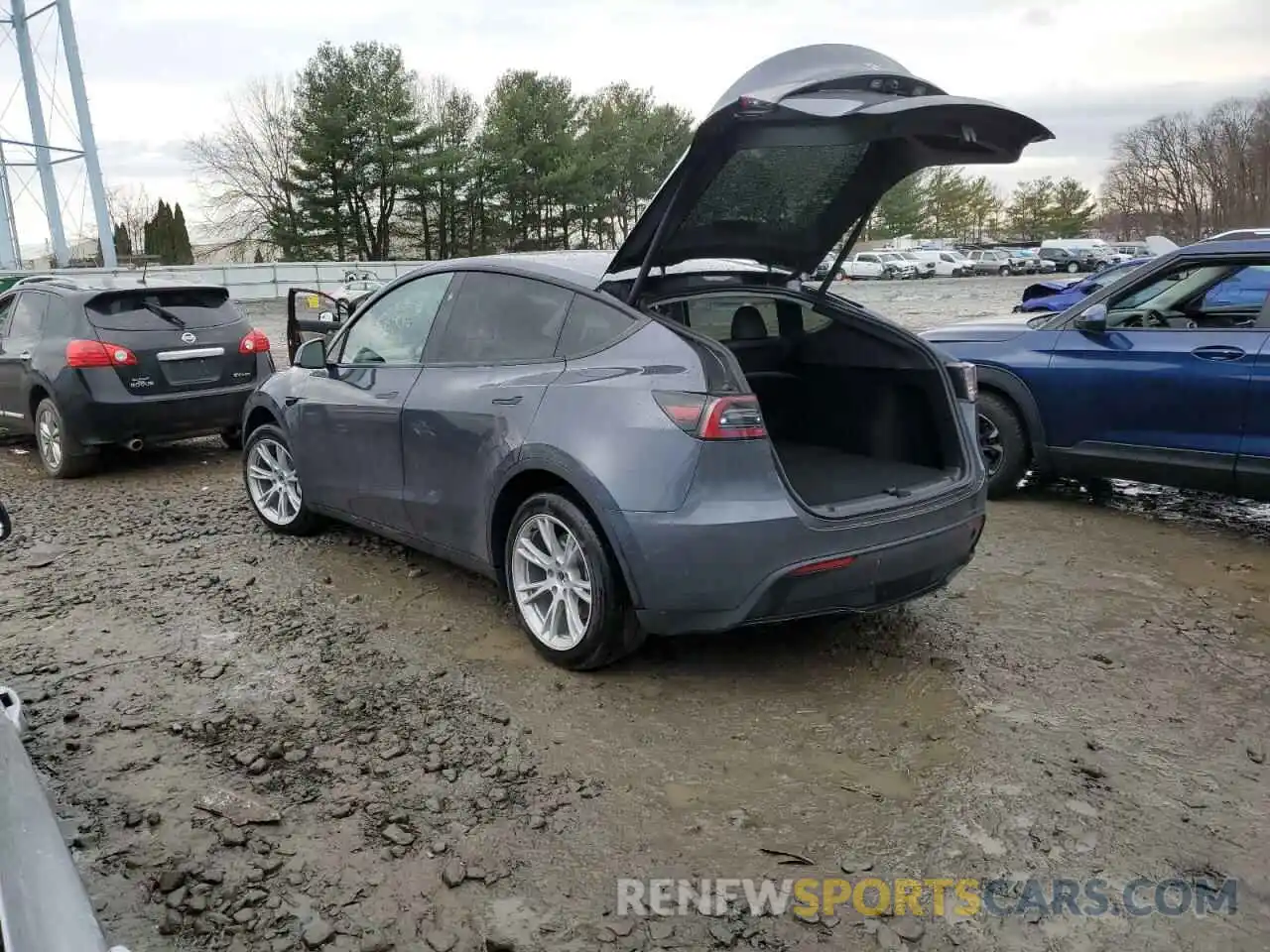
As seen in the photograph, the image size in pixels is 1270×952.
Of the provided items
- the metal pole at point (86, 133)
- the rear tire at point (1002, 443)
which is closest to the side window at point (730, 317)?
the rear tire at point (1002, 443)

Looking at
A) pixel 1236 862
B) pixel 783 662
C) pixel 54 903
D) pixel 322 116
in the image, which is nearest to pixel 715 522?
pixel 783 662

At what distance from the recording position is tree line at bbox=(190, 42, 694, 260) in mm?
42344

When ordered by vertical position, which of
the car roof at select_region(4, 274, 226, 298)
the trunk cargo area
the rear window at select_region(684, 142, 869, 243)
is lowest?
the trunk cargo area

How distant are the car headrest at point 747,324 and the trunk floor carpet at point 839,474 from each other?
557 millimetres

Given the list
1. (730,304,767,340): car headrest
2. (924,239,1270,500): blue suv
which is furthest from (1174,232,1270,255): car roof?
(730,304,767,340): car headrest

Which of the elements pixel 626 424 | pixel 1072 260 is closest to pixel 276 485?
pixel 626 424

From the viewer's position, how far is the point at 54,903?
1.76 m

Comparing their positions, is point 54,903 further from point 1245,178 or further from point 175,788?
point 1245,178

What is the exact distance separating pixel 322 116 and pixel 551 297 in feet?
137

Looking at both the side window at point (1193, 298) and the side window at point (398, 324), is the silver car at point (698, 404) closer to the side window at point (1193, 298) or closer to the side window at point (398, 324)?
the side window at point (398, 324)

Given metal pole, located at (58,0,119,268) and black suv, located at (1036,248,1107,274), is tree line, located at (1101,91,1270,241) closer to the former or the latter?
black suv, located at (1036,248,1107,274)

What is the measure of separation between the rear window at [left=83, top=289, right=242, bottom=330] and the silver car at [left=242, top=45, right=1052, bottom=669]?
10.9ft

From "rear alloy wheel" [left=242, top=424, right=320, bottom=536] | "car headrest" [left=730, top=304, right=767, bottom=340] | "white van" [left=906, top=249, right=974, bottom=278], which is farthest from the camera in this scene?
"white van" [left=906, top=249, right=974, bottom=278]

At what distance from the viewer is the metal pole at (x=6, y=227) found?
3036cm
